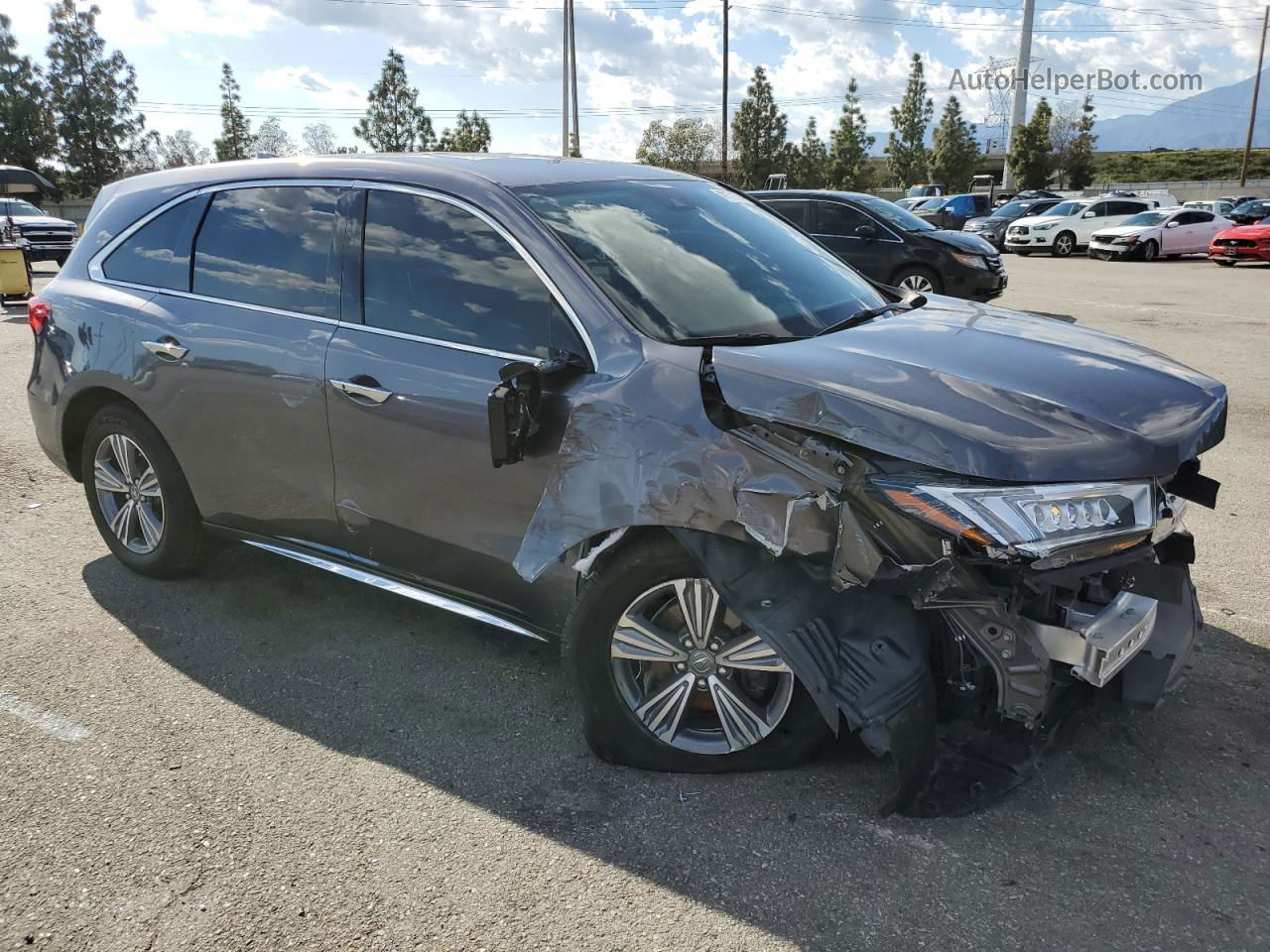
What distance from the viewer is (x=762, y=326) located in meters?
3.36

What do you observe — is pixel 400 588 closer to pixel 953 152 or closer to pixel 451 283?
pixel 451 283

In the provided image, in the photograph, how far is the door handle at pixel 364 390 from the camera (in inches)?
138

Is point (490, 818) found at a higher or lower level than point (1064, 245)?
higher

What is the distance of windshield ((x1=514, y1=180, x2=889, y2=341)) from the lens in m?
3.27

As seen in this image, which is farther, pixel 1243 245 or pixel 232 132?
pixel 232 132

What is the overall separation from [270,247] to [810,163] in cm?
7679

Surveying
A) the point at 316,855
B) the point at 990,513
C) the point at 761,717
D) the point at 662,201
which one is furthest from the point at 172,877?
the point at 662,201

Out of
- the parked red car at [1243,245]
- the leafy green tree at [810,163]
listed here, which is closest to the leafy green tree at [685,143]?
the leafy green tree at [810,163]

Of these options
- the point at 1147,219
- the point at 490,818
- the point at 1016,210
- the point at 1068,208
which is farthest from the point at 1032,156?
the point at 490,818

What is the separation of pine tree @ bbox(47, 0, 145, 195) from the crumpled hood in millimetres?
69580

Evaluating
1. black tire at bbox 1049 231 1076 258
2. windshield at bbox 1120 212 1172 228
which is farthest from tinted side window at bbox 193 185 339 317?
black tire at bbox 1049 231 1076 258

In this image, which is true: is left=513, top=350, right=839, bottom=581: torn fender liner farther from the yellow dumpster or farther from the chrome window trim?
the yellow dumpster

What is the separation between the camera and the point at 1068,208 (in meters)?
29.8

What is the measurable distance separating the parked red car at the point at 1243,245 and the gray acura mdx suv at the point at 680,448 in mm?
23404
